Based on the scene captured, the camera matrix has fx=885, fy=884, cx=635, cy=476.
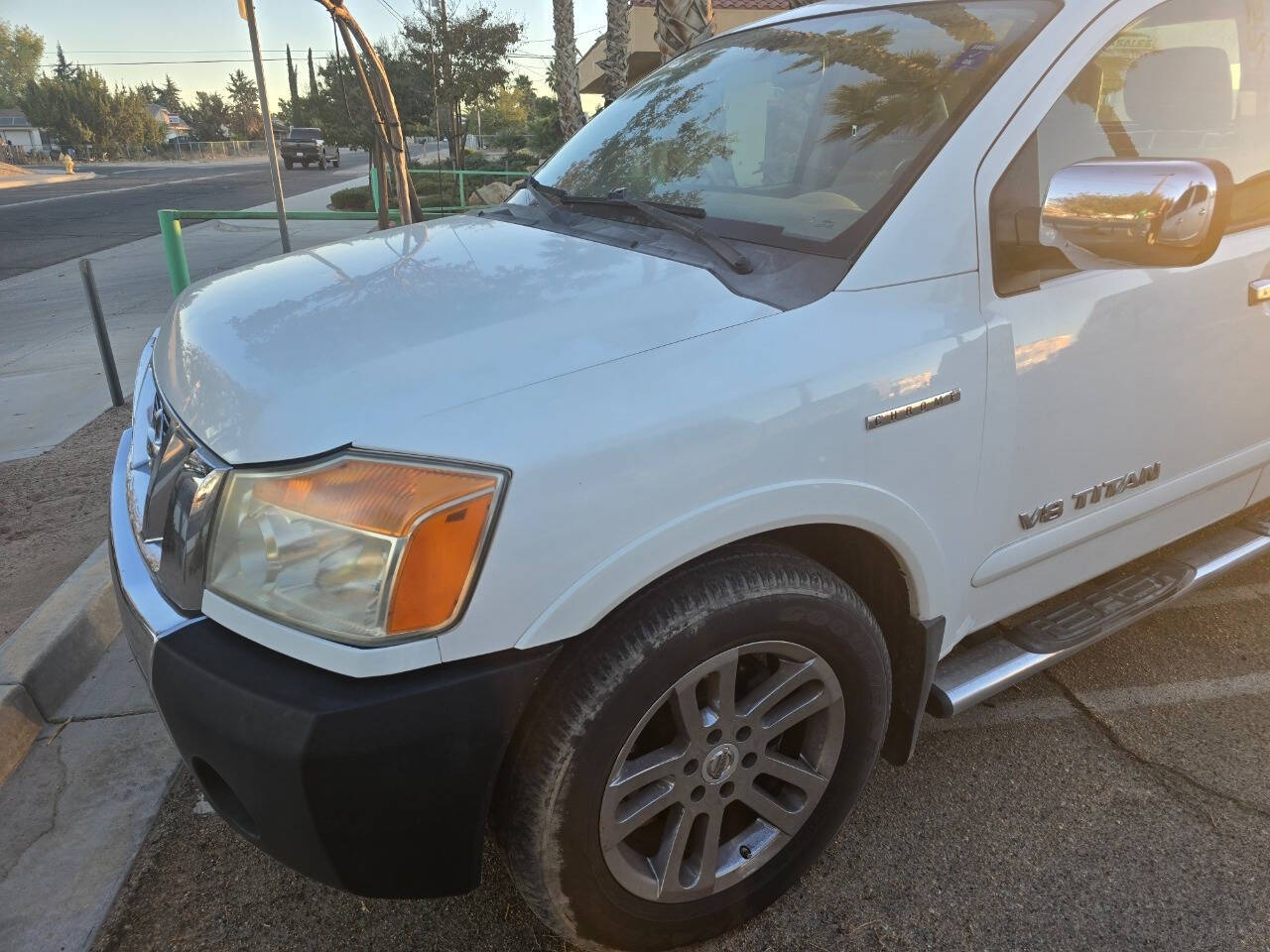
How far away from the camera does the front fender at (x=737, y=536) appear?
1429mm

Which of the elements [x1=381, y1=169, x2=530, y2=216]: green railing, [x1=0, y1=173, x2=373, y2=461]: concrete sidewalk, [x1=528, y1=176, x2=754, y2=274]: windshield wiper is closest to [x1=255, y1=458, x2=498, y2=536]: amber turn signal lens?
[x1=528, y1=176, x2=754, y2=274]: windshield wiper

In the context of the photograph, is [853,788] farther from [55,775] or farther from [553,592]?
[55,775]

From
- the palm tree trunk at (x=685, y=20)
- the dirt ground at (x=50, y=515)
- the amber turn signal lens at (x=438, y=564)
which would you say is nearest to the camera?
the amber turn signal lens at (x=438, y=564)

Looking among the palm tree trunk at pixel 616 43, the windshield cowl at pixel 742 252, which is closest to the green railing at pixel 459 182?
the palm tree trunk at pixel 616 43

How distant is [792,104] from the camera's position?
2.45m

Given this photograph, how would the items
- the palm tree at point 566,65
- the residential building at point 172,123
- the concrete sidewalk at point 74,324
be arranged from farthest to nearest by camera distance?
the residential building at point 172,123
the palm tree at point 566,65
the concrete sidewalk at point 74,324

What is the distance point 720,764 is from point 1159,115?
6.67 ft

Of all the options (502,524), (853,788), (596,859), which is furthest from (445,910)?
(502,524)

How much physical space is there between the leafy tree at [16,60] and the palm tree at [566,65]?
349ft

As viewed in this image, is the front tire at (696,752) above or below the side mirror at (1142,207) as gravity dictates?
below

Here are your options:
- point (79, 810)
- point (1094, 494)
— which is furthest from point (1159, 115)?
point (79, 810)

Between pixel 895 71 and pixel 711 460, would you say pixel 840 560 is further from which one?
pixel 895 71

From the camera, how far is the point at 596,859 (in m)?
1.62

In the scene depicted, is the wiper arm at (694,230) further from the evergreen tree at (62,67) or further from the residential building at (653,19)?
the evergreen tree at (62,67)
